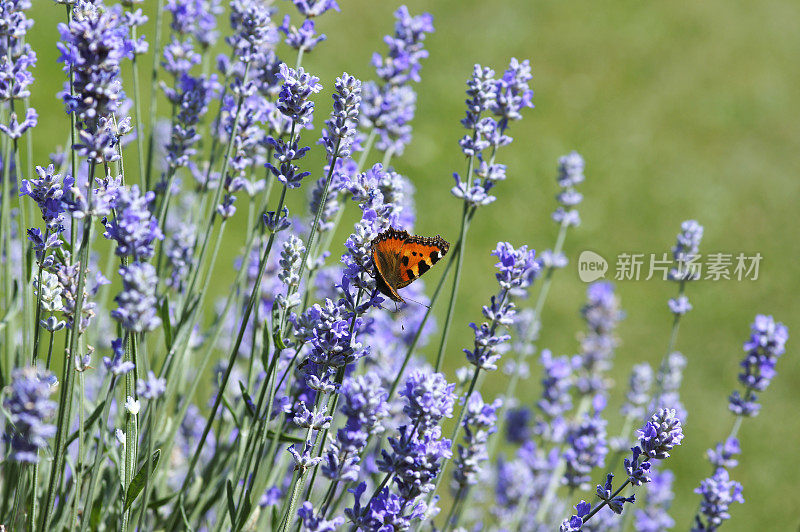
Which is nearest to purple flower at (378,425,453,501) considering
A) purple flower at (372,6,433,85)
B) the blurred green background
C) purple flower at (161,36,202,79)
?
purple flower at (372,6,433,85)

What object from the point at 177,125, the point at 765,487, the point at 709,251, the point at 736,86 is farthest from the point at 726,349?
the point at 177,125

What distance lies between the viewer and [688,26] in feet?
24.5

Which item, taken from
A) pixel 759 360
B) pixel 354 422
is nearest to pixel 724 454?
pixel 759 360

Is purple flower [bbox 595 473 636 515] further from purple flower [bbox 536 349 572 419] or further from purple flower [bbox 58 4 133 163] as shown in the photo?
purple flower [bbox 536 349 572 419]

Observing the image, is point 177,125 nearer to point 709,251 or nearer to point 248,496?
point 248,496

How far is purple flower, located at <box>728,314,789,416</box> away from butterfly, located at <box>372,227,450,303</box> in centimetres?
93

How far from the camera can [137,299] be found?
1.04 m

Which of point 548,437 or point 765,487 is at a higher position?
point 765,487

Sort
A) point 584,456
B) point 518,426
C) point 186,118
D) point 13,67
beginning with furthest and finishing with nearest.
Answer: point 518,426 < point 584,456 < point 186,118 < point 13,67

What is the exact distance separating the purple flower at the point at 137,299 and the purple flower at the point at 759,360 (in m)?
1.59

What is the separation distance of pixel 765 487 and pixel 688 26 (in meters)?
4.86

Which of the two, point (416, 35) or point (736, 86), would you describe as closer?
point (416, 35)

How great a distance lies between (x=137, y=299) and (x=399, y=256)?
687 millimetres

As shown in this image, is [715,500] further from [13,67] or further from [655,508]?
[13,67]
